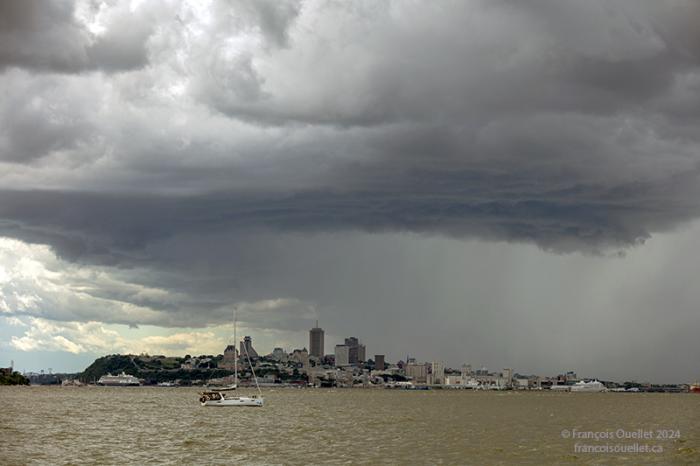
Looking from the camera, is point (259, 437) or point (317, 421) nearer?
point (259, 437)

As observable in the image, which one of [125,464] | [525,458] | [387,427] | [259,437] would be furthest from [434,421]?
[125,464]

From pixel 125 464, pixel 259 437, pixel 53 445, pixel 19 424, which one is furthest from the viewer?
pixel 19 424

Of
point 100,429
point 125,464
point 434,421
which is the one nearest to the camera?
point 125,464

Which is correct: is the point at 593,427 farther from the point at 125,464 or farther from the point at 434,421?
the point at 125,464

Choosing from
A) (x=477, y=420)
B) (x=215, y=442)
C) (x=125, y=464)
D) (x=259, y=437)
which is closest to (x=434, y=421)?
(x=477, y=420)

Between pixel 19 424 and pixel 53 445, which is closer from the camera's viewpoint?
pixel 53 445

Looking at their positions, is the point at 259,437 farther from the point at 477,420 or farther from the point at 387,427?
the point at 477,420

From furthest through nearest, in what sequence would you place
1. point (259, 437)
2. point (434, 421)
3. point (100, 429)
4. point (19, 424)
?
point (434, 421) < point (19, 424) < point (100, 429) < point (259, 437)

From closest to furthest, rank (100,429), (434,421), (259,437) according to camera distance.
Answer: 1. (259,437)
2. (100,429)
3. (434,421)
